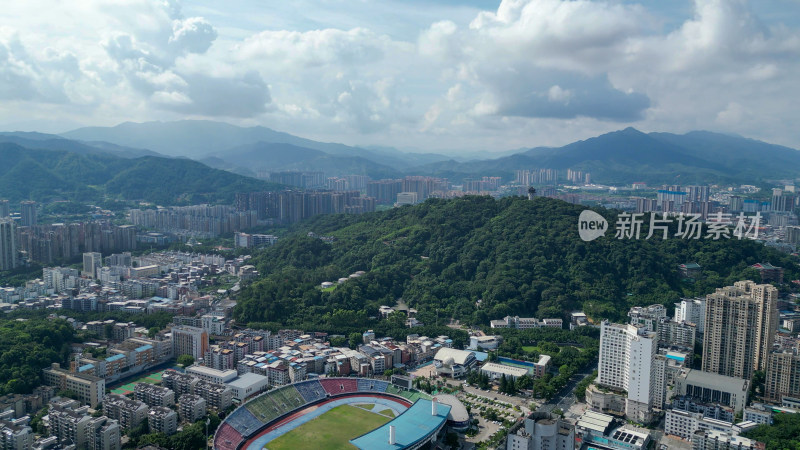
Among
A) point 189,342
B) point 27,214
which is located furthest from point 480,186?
point 189,342

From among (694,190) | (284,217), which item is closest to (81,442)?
(284,217)

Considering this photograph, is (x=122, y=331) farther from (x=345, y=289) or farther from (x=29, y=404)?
(x=345, y=289)

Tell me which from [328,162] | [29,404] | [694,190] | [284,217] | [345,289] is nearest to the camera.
A: [29,404]

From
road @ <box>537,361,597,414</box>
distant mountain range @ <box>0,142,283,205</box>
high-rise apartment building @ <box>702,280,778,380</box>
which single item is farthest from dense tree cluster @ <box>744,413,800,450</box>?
distant mountain range @ <box>0,142,283,205</box>

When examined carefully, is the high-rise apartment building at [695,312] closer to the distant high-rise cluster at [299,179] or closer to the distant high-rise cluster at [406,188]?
the distant high-rise cluster at [406,188]

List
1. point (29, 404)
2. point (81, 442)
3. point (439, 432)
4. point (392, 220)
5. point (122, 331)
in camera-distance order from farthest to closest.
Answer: point (392, 220) < point (122, 331) < point (29, 404) < point (439, 432) < point (81, 442)

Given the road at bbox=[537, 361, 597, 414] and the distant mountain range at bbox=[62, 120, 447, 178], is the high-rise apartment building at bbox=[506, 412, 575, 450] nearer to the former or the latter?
the road at bbox=[537, 361, 597, 414]
